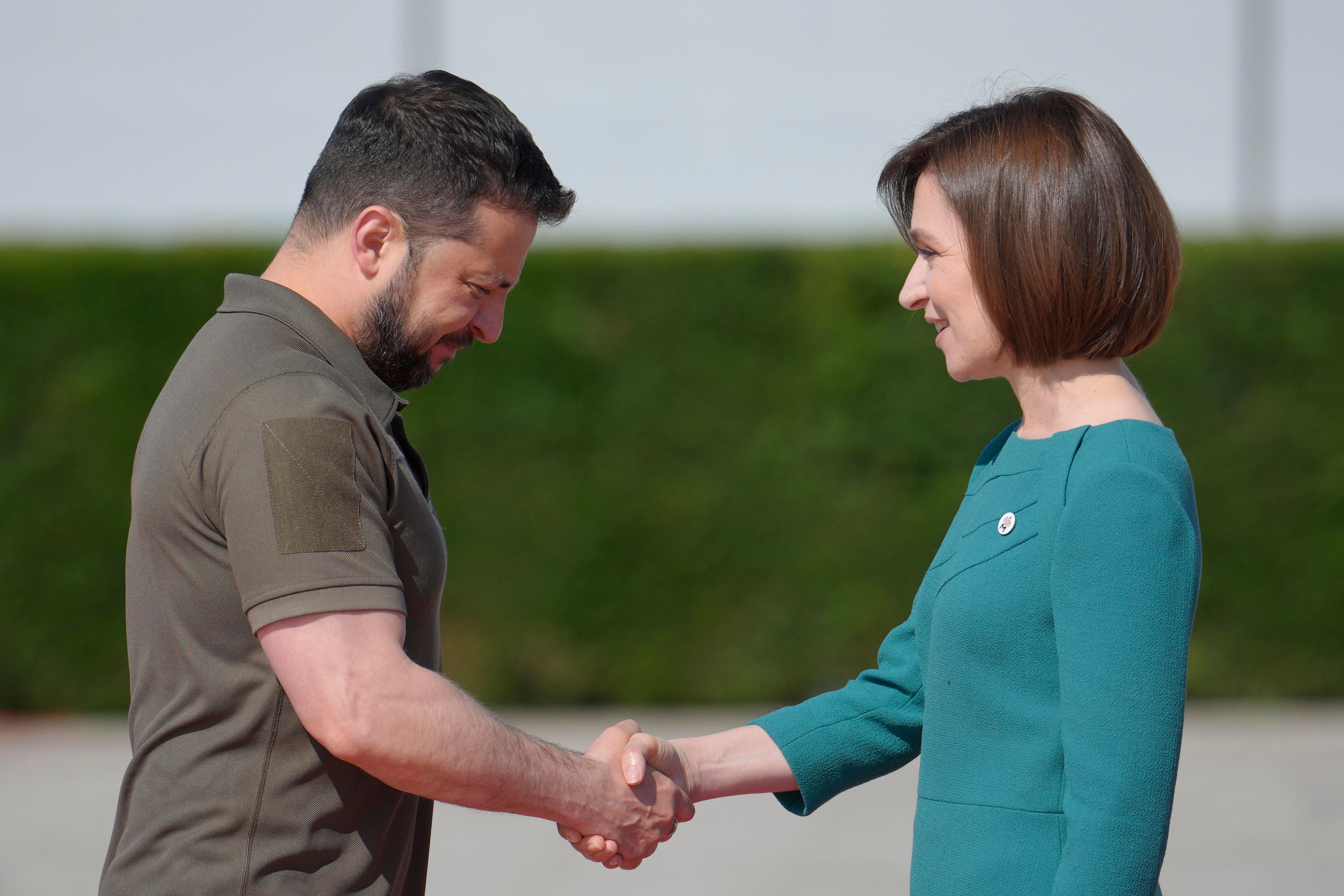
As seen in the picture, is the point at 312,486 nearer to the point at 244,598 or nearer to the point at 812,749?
the point at 244,598

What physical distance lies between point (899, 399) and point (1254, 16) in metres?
4.19

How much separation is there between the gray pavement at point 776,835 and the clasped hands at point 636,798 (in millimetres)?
2129

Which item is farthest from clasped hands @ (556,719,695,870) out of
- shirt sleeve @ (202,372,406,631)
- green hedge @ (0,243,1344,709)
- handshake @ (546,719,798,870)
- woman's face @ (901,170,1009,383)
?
green hedge @ (0,243,1344,709)

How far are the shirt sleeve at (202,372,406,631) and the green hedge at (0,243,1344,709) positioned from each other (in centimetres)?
464

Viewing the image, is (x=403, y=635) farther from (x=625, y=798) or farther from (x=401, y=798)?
(x=625, y=798)

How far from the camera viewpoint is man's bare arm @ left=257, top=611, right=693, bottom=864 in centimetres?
159

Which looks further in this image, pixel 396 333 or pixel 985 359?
pixel 396 333

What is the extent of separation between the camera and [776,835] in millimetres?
4770

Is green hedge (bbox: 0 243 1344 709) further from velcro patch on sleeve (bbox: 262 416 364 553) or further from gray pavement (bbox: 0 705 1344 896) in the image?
velcro patch on sleeve (bbox: 262 416 364 553)

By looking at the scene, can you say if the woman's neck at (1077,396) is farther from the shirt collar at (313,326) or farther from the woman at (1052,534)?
the shirt collar at (313,326)

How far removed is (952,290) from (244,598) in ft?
3.72

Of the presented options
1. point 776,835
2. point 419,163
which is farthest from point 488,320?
point 776,835

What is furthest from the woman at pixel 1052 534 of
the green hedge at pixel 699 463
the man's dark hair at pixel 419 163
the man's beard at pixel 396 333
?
the green hedge at pixel 699 463

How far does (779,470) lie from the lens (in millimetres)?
6238
